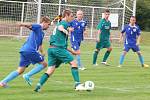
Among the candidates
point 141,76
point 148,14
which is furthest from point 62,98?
point 148,14

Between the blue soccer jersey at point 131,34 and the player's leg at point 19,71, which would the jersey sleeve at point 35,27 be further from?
the blue soccer jersey at point 131,34

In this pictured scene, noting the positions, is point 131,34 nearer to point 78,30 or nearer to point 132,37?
point 132,37

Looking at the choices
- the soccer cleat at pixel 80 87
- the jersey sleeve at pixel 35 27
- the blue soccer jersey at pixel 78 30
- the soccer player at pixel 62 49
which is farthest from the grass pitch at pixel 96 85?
the jersey sleeve at pixel 35 27

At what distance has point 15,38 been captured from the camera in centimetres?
3703

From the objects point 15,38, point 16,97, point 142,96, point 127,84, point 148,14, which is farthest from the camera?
point 148,14

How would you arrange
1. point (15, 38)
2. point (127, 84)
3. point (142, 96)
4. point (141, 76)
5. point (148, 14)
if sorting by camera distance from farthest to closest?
1. point (148, 14)
2. point (15, 38)
3. point (141, 76)
4. point (127, 84)
5. point (142, 96)

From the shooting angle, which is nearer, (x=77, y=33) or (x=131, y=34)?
(x=77, y=33)

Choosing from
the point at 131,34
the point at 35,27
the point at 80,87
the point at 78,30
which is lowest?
the point at 80,87

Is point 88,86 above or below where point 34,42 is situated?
below

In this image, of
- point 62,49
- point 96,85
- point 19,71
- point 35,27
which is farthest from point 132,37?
point 35,27

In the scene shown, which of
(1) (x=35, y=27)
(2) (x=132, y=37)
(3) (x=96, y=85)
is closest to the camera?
(1) (x=35, y=27)

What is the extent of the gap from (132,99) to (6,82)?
325 centimetres

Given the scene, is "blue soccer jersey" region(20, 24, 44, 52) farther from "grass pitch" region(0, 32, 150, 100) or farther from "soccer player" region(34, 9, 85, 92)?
"grass pitch" region(0, 32, 150, 100)

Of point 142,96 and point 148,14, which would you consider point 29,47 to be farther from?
point 148,14
